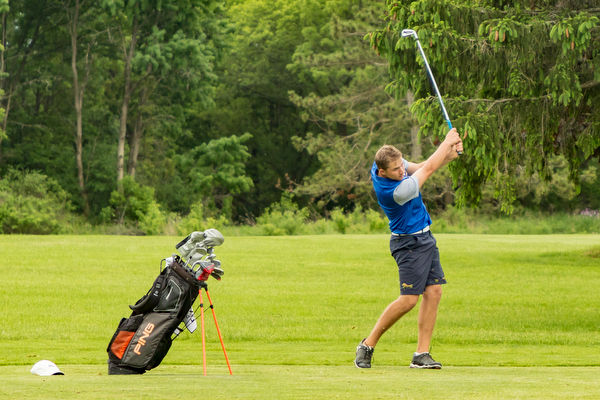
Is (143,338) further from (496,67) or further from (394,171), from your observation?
(496,67)

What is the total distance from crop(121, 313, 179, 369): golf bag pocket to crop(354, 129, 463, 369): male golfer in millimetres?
1658

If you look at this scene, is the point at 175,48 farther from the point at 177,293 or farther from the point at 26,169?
the point at 177,293

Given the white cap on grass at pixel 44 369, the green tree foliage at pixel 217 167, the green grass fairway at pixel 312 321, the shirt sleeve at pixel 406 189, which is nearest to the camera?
the green grass fairway at pixel 312 321

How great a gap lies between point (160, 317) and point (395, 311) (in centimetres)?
191

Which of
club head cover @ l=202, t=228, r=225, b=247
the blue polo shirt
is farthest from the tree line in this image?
club head cover @ l=202, t=228, r=225, b=247

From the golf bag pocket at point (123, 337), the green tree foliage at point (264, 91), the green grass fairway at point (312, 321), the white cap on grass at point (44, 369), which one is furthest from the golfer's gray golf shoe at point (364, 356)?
the green tree foliage at point (264, 91)

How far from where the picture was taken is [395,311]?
654cm

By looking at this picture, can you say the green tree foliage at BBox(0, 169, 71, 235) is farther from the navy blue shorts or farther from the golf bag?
the navy blue shorts

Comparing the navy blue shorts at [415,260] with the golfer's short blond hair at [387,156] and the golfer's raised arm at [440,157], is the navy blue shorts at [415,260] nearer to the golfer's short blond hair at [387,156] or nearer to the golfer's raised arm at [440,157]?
the golfer's raised arm at [440,157]

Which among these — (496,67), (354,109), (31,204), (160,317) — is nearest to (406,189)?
(160,317)

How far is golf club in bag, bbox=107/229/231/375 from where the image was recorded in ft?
19.4

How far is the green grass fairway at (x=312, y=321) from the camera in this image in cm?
526

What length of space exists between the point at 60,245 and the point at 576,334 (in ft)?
54.4

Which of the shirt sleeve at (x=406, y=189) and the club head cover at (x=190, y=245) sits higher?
the shirt sleeve at (x=406, y=189)
